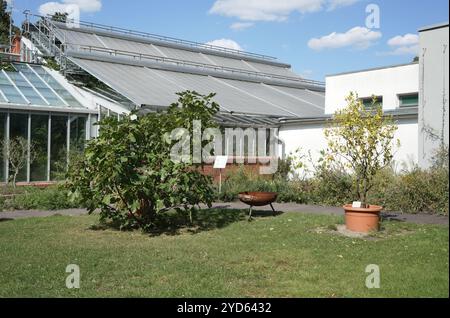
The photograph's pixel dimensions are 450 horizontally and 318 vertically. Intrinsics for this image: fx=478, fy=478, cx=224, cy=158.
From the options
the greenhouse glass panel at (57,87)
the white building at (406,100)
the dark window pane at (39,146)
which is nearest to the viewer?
the white building at (406,100)

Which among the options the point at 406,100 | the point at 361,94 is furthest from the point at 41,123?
the point at 406,100

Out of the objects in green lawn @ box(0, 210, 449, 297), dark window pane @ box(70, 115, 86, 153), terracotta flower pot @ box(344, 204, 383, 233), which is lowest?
green lawn @ box(0, 210, 449, 297)

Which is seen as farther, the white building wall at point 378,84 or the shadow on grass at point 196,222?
the white building wall at point 378,84

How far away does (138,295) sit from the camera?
224 inches

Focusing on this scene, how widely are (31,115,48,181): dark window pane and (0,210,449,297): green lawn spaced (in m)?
7.47

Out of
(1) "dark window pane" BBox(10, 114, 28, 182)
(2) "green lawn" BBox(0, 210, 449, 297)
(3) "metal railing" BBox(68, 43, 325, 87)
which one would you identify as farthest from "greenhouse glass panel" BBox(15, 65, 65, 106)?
(2) "green lawn" BBox(0, 210, 449, 297)

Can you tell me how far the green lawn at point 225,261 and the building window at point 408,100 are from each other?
12.4 meters

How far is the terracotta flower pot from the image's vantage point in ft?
31.1

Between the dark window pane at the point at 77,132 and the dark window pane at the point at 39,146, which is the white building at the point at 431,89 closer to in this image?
the dark window pane at the point at 77,132

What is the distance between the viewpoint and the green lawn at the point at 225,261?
19.1 ft

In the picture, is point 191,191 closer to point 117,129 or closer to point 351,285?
point 117,129

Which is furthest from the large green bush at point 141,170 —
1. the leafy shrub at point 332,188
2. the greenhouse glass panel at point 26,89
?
the greenhouse glass panel at point 26,89

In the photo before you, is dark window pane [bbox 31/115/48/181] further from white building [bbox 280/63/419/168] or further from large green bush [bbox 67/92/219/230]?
white building [bbox 280/63/419/168]
